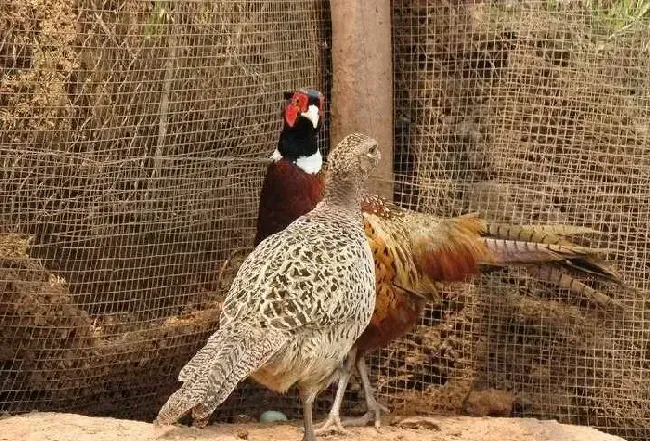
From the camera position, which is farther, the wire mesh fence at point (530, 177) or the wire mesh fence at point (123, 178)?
the wire mesh fence at point (530, 177)

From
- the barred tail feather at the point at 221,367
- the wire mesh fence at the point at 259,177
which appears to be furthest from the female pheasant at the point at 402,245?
the barred tail feather at the point at 221,367

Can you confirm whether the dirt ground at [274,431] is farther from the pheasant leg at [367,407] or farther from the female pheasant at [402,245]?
the female pheasant at [402,245]

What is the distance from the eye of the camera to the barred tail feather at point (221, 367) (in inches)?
153

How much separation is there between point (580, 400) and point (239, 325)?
2.64 m

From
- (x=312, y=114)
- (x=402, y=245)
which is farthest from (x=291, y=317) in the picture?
(x=312, y=114)

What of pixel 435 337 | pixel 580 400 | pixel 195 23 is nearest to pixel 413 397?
pixel 435 337

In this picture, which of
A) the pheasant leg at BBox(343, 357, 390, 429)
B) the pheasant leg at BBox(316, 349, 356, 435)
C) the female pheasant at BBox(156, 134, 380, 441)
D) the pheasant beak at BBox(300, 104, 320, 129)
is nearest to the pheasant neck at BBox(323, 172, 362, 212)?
the female pheasant at BBox(156, 134, 380, 441)

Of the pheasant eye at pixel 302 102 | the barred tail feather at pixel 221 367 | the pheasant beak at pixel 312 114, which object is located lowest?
the barred tail feather at pixel 221 367

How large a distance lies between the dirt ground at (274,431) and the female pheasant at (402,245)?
24 centimetres

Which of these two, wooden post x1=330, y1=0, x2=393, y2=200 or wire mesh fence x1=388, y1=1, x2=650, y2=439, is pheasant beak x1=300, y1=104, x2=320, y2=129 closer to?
wooden post x1=330, y1=0, x2=393, y2=200

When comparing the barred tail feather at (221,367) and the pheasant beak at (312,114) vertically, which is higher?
the pheasant beak at (312,114)

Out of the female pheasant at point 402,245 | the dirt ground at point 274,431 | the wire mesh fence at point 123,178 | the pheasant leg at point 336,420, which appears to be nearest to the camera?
the dirt ground at point 274,431

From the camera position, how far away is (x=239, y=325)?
4.20 meters

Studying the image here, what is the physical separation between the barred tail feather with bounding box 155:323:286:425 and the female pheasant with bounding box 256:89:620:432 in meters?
1.43
